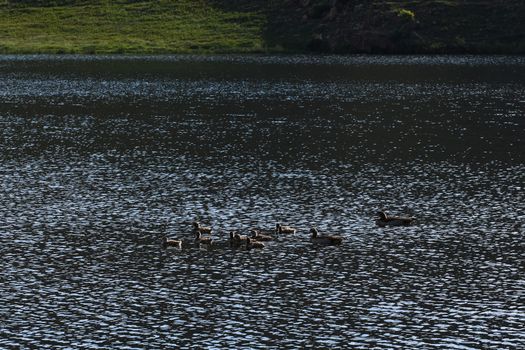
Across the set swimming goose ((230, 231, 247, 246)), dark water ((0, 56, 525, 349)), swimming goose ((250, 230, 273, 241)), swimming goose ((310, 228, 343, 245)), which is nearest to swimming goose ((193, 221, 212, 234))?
dark water ((0, 56, 525, 349))

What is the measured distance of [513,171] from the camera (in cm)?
8250

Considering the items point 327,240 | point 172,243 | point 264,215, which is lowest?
point 264,215

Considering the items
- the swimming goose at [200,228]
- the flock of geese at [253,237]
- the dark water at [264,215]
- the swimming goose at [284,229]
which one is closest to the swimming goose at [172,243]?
the flock of geese at [253,237]

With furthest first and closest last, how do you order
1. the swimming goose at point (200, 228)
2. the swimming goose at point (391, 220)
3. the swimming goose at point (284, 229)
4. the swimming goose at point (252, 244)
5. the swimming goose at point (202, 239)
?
the swimming goose at point (391, 220) < the swimming goose at point (284, 229) < the swimming goose at point (200, 228) < the swimming goose at point (202, 239) < the swimming goose at point (252, 244)

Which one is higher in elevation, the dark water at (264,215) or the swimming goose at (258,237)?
the swimming goose at (258,237)

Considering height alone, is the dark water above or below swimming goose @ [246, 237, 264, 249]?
below

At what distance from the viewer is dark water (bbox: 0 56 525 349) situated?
46000mm

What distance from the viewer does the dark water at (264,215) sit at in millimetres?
46000

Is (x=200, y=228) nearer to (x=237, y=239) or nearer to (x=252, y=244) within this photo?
(x=237, y=239)

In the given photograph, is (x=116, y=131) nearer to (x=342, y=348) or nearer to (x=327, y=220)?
(x=327, y=220)

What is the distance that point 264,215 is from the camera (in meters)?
68.1

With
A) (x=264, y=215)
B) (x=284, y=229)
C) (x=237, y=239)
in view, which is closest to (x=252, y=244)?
(x=237, y=239)

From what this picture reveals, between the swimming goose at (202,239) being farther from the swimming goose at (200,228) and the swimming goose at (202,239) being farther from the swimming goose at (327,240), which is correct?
the swimming goose at (327,240)

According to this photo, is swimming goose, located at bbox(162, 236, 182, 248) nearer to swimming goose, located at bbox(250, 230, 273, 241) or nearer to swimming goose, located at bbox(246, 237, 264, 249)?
swimming goose, located at bbox(246, 237, 264, 249)
